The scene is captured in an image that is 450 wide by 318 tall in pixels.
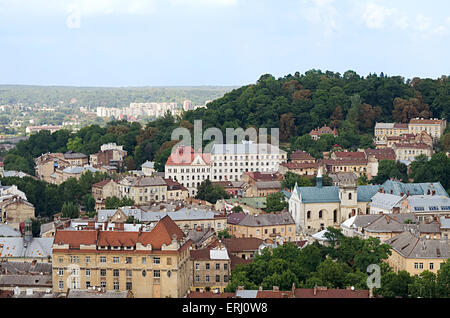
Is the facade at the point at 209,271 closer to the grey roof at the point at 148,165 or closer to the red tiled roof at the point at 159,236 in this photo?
the red tiled roof at the point at 159,236

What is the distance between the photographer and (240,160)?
7462cm

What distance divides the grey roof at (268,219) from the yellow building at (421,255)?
39.0 feet

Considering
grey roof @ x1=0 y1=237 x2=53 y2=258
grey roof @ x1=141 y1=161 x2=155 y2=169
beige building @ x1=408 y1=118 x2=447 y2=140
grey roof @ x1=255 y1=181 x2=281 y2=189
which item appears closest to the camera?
grey roof @ x1=0 y1=237 x2=53 y2=258

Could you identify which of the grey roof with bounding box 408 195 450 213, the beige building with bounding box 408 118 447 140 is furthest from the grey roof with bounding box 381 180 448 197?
the beige building with bounding box 408 118 447 140

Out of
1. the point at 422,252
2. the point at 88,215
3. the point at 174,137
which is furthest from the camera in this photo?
the point at 174,137

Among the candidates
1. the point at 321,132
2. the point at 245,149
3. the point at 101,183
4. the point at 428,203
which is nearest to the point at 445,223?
the point at 428,203

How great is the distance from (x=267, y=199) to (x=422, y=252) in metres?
21.3

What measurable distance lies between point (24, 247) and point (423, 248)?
18.5m

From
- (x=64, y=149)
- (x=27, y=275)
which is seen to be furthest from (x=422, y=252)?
(x=64, y=149)

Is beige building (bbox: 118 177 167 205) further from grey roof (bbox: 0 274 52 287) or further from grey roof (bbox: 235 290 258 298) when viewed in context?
grey roof (bbox: 235 290 258 298)

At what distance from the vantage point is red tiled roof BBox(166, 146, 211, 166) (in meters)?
72.1

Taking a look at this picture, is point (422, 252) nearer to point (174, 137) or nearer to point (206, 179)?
point (206, 179)

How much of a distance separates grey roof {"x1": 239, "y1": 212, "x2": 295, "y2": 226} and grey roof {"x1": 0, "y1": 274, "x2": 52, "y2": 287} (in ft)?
54.7
